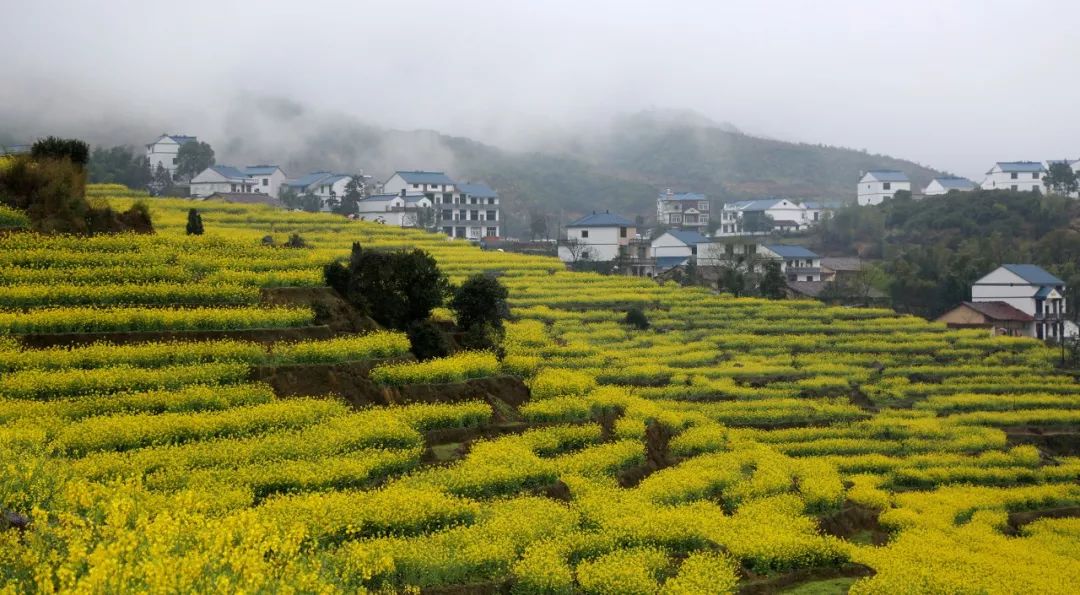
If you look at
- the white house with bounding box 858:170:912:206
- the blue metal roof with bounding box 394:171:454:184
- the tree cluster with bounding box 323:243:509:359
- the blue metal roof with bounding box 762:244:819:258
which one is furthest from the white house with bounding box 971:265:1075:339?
the white house with bounding box 858:170:912:206

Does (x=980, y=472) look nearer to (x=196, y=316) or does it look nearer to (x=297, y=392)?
(x=297, y=392)

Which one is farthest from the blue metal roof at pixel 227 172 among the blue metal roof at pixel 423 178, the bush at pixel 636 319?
the bush at pixel 636 319

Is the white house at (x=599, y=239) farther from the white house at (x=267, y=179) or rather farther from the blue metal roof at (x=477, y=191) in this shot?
the white house at (x=267, y=179)

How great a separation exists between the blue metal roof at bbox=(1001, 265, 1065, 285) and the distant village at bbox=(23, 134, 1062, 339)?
3.7 inches

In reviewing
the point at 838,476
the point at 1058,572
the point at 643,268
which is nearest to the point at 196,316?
the point at 838,476

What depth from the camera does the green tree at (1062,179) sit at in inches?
3893

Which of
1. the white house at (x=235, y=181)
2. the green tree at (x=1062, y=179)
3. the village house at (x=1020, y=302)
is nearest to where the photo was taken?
the village house at (x=1020, y=302)

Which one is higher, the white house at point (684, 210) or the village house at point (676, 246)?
the white house at point (684, 210)

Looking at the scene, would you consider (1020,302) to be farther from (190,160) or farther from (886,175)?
(190,160)

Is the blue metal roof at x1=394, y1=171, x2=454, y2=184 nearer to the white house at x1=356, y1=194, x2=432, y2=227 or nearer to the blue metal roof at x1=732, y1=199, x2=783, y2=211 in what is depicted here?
the white house at x1=356, y1=194, x2=432, y2=227

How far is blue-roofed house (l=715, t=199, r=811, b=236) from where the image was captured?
357 ft

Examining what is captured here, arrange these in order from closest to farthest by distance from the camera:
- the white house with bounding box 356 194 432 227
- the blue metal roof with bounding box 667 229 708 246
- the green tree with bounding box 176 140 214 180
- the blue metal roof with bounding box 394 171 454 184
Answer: the blue metal roof with bounding box 667 229 708 246 < the white house with bounding box 356 194 432 227 < the green tree with bounding box 176 140 214 180 < the blue metal roof with bounding box 394 171 454 184

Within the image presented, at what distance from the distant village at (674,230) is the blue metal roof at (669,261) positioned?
82 millimetres

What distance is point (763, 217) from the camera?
361 ft
